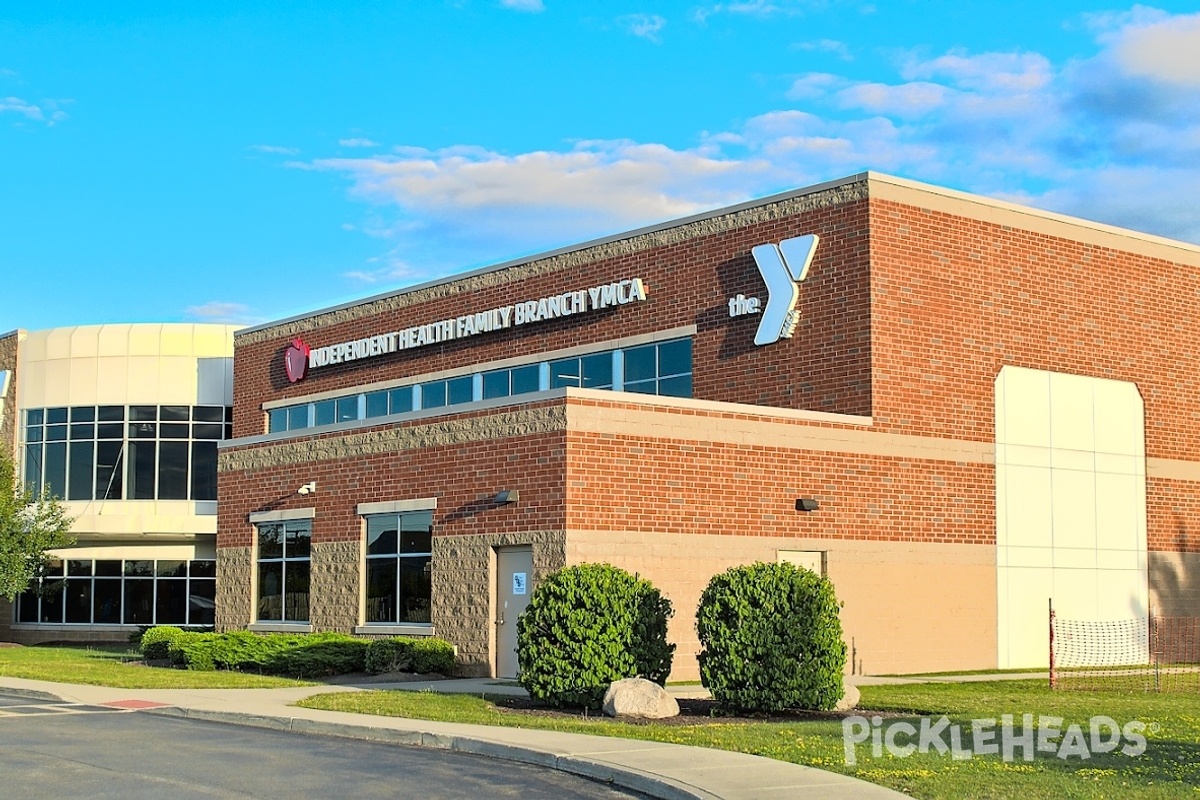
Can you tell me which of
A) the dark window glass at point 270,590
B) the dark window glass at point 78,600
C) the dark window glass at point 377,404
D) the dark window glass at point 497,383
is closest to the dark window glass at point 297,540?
the dark window glass at point 270,590

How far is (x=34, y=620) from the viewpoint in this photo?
1984 inches

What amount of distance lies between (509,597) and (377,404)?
14.6 metres

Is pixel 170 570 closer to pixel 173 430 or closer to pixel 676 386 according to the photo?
pixel 173 430

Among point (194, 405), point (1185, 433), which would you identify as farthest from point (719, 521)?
point (194, 405)

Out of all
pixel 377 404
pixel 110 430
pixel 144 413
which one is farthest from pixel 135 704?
pixel 110 430

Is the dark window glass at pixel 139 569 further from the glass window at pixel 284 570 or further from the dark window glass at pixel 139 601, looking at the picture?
the glass window at pixel 284 570

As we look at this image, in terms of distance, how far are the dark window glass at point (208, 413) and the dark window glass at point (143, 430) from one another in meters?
1.36

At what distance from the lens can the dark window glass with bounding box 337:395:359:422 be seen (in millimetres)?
42344

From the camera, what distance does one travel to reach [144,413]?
49.3 m

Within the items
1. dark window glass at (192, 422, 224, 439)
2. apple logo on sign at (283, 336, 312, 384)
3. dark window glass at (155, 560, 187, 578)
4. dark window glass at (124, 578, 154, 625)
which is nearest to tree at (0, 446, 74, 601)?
dark window glass at (124, 578, 154, 625)

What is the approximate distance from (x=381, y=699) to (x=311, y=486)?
11.9 meters

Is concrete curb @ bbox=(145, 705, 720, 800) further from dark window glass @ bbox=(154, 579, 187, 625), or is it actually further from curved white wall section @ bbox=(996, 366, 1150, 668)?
dark window glass @ bbox=(154, 579, 187, 625)

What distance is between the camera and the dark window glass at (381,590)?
102ft

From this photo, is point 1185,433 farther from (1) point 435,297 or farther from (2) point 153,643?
(2) point 153,643
